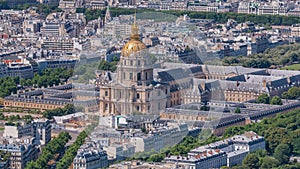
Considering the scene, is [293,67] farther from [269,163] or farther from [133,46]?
[269,163]

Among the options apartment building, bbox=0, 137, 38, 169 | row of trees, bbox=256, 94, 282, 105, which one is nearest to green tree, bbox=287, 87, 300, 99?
row of trees, bbox=256, 94, 282, 105

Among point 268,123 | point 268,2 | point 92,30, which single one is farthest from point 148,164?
point 268,2

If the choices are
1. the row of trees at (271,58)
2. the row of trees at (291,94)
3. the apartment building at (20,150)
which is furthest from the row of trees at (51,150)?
the row of trees at (271,58)

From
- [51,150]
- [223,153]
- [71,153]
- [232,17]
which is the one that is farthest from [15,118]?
[232,17]

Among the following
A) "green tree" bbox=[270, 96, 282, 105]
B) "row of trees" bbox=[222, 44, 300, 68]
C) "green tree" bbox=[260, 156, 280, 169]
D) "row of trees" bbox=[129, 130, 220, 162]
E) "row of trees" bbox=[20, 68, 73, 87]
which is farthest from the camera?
"row of trees" bbox=[222, 44, 300, 68]

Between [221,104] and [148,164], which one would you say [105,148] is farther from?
[221,104]

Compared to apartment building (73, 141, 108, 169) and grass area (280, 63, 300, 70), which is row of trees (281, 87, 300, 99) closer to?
grass area (280, 63, 300, 70)
